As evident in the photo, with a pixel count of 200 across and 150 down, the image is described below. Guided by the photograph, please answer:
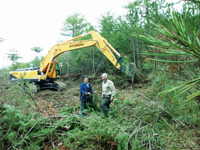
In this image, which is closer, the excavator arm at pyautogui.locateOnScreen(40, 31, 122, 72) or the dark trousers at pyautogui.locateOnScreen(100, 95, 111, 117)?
the dark trousers at pyautogui.locateOnScreen(100, 95, 111, 117)

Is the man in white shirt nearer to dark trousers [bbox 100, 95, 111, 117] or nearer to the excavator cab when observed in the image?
dark trousers [bbox 100, 95, 111, 117]

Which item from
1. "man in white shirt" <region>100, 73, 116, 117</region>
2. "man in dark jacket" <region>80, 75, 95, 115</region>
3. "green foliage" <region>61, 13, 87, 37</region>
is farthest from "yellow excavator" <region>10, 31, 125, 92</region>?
"green foliage" <region>61, 13, 87, 37</region>

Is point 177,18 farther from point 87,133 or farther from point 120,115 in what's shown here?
point 120,115

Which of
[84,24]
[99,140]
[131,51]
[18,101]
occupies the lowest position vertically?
[99,140]

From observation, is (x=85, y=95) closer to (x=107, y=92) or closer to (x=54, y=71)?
(x=107, y=92)

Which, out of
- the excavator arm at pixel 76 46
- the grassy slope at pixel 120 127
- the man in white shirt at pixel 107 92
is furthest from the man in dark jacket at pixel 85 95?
the excavator arm at pixel 76 46

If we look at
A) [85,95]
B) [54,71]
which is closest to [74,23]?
[54,71]

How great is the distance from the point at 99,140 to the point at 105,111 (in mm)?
2107

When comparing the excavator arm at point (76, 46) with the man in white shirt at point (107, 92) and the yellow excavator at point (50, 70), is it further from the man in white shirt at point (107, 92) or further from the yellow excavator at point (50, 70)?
the man in white shirt at point (107, 92)

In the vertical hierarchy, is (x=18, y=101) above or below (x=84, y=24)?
below

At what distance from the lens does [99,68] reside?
16922 mm

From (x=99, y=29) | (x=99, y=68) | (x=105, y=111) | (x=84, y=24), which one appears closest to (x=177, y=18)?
(x=105, y=111)

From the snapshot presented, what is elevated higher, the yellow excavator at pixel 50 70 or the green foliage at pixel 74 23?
the green foliage at pixel 74 23

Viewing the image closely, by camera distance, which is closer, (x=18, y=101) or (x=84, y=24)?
(x=18, y=101)
